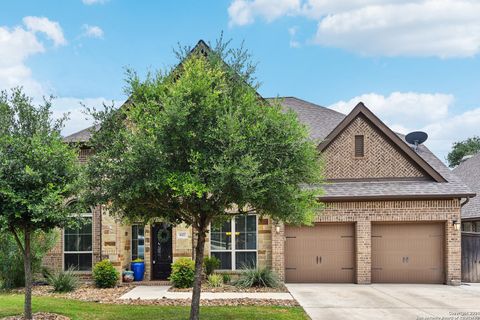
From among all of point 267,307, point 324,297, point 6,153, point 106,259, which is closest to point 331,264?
point 324,297

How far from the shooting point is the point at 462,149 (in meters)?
53.7

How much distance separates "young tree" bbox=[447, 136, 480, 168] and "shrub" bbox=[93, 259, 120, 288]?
4710cm

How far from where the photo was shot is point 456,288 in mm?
15414

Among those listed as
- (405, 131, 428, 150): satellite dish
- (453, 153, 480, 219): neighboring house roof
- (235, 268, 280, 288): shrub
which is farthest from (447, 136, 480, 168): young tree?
(235, 268, 280, 288): shrub

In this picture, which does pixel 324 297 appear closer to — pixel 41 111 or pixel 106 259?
pixel 106 259

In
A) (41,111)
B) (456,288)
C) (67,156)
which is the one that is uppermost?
(41,111)

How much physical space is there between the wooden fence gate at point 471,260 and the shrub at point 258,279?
731 centimetres

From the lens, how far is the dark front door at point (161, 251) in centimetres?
1664

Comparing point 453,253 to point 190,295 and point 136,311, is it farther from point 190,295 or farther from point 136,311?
point 136,311

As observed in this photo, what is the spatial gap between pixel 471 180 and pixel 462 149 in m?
30.5

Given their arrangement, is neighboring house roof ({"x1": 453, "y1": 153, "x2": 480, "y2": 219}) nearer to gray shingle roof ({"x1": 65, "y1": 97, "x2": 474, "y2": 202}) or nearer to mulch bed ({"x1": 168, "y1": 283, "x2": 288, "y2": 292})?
gray shingle roof ({"x1": 65, "y1": 97, "x2": 474, "y2": 202})

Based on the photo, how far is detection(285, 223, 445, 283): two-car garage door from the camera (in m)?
16.6

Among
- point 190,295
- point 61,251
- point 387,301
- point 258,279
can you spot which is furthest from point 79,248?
point 387,301

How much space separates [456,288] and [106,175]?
12.4 m
